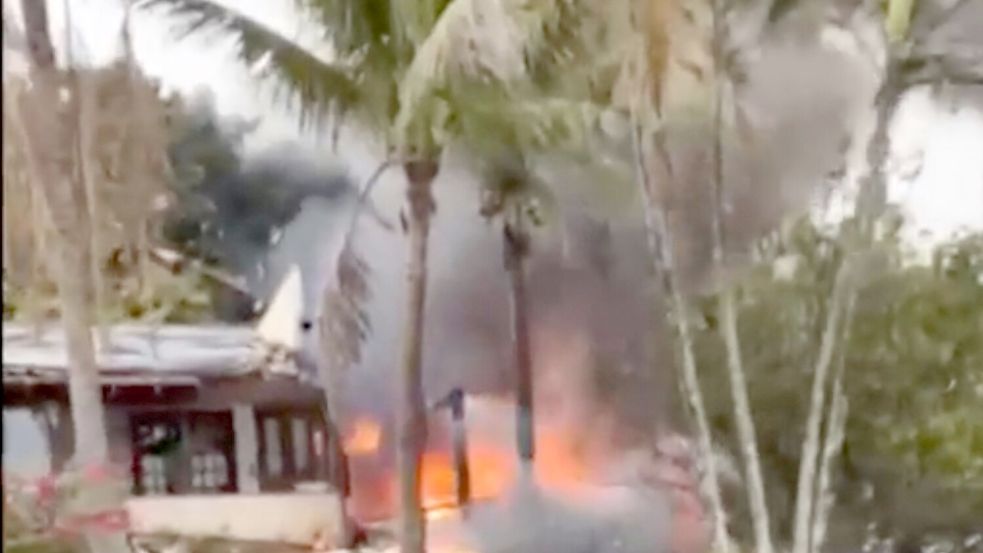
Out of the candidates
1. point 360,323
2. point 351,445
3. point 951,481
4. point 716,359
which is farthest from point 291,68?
point 951,481

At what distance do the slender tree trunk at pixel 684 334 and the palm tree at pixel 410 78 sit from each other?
17 centimetres

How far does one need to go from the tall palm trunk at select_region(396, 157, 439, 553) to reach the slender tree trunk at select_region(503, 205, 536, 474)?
0.26 feet

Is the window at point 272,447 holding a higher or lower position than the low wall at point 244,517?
higher

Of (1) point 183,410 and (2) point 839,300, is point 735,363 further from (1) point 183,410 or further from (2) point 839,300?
(1) point 183,410

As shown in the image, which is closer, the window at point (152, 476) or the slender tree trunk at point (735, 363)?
the window at point (152, 476)

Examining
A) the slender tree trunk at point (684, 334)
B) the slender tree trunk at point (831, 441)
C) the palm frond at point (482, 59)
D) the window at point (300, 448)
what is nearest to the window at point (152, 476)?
the window at point (300, 448)

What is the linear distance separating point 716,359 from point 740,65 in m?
0.27

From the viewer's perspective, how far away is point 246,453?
4.21 feet

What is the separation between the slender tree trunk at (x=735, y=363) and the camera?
1.34m

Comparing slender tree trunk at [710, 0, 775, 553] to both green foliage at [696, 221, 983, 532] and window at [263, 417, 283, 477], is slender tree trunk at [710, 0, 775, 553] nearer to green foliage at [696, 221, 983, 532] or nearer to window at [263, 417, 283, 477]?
green foliage at [696, 221, 983, 532]

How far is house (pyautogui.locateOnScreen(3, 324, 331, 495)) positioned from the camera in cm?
118

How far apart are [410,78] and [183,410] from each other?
13.8 inches

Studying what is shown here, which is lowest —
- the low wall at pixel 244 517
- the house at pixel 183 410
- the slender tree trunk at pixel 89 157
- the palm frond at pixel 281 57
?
the low wall at pixel 244 517

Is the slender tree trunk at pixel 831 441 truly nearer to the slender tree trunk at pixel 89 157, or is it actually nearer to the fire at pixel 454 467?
the fire at pixel 454 467
